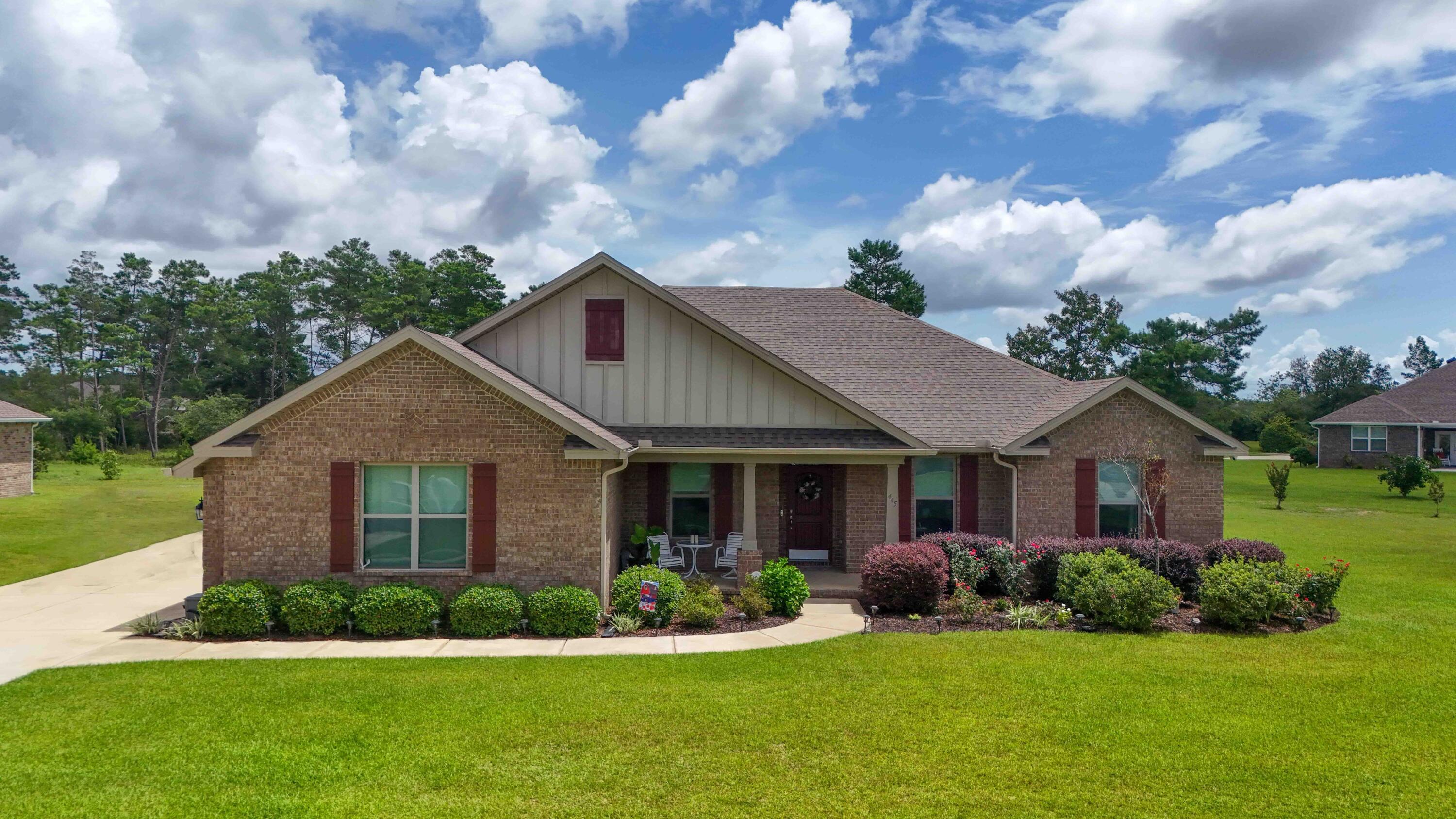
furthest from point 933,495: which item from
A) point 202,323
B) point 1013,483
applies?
point 202,323

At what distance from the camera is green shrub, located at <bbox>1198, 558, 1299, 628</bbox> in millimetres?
11570

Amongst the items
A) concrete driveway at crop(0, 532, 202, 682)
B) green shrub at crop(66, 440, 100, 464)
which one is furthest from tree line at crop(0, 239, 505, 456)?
concrete driveway at crop(0, 532, 202, 682)

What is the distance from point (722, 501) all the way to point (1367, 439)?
48.5m

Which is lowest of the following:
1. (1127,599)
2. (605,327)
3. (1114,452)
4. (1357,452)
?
(1127,599)

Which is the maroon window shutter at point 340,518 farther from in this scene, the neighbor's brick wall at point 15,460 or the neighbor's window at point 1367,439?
the neighbor's window at point 1367,439

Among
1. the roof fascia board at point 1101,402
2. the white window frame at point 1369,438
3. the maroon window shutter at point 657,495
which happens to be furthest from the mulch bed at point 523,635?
the white window frame at point 1369,438

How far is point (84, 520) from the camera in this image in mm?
22891

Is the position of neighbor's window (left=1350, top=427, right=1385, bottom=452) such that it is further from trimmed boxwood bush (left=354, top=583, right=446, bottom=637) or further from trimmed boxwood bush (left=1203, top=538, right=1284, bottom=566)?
trimmed boxwood bush (left=354, top=583, right=446, bottom=637)

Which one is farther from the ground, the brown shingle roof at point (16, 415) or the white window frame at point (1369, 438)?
the brown shingle roof at point (16, 415)

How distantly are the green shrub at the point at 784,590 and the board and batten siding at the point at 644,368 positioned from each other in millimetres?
3176

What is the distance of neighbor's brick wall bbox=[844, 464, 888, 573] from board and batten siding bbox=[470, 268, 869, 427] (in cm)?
165

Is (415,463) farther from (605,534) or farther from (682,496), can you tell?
(682,496)

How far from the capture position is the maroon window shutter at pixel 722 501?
1648 cm

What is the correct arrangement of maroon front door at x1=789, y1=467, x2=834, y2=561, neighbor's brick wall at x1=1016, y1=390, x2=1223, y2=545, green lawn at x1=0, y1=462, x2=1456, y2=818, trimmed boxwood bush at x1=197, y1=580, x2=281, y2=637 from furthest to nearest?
maroon front door at x1=789, y1=467, x2=834, y2=561 → neighbor's brick wall at x1=1016, y1=390, x2=1223, y2=545 → trimmed boxwood bush at x1=197, y1=580, x2=281, y2=637 → green lawn at x1=0, y1=462, x2=1456, y2=818
